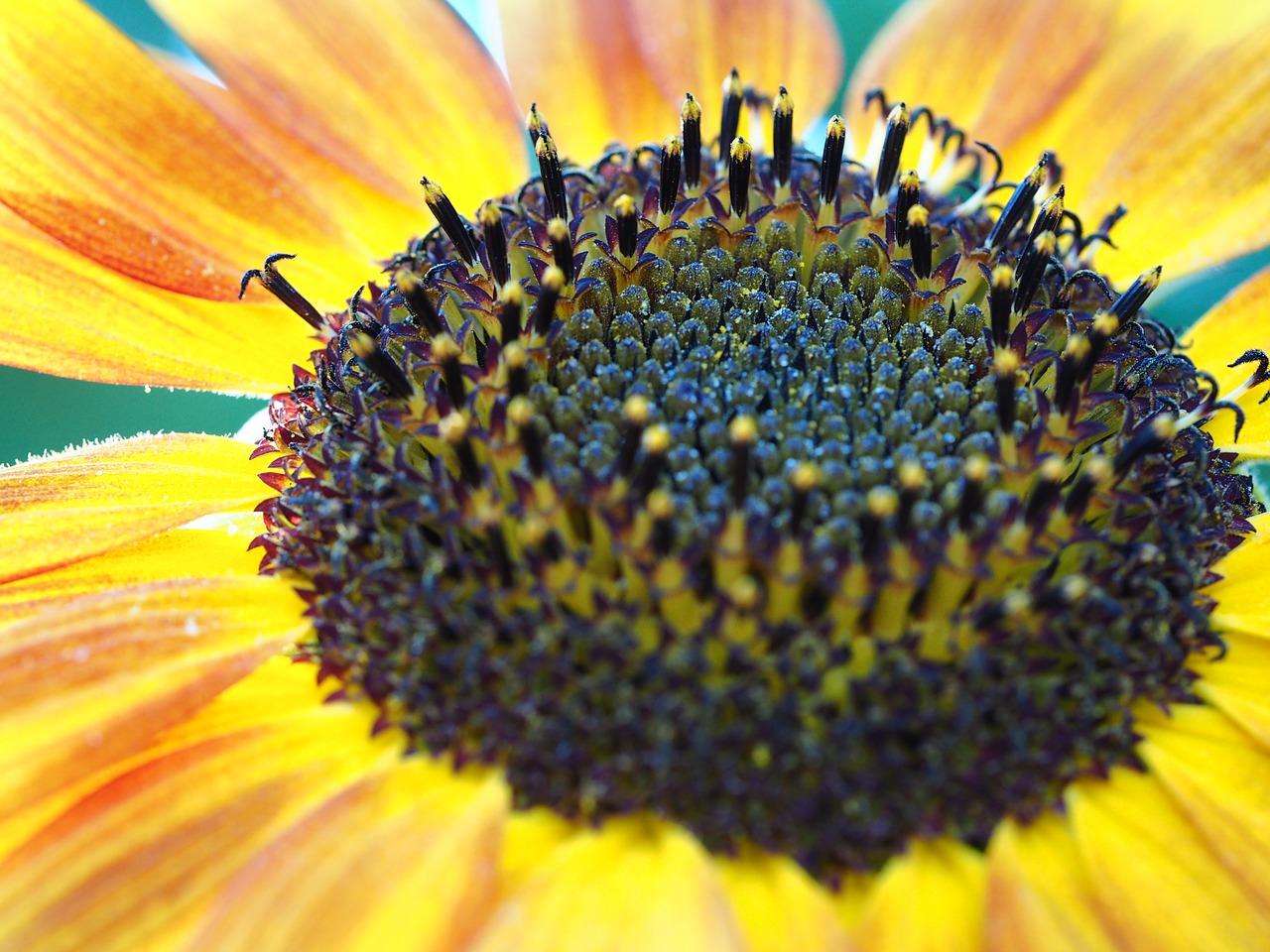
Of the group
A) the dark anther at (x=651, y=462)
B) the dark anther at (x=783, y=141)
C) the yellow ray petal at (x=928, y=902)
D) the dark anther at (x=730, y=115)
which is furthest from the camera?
the dark anther at (x=730, y=115)

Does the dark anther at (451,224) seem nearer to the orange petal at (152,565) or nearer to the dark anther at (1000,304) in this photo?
the orange petal at (152,565)

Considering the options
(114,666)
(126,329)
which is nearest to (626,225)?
(126,329)

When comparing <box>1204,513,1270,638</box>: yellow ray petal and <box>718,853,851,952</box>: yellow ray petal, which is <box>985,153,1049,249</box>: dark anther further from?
<box>718,853,851,952</box>: yellow ray petal

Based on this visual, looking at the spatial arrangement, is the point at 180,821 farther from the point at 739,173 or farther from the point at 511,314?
the point at 739,173

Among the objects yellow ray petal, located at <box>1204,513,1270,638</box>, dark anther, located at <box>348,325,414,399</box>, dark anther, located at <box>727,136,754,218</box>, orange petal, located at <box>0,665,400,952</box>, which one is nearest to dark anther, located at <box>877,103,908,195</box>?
dark anther, located at <box>727,136,754,218</box>

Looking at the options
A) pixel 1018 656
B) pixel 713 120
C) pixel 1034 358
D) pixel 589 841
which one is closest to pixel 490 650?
pixel 589 841

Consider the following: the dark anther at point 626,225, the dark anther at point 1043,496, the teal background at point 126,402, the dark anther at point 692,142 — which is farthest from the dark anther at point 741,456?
the teal background at point 126,402
